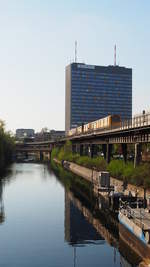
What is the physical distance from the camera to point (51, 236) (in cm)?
4159

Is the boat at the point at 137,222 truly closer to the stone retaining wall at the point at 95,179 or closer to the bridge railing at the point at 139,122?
the stone retaining wall at the point at 95,179

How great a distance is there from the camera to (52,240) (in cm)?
3994

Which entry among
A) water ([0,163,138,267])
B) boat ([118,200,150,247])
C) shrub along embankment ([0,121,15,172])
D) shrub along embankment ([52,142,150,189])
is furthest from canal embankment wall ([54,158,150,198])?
shrub along embankment ([0,121,15,172])

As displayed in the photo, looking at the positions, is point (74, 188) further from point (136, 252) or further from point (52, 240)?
point (136, 252)

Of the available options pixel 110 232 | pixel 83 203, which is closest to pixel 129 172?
pixel 83 203

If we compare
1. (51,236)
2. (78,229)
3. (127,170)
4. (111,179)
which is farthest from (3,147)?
(51,236)

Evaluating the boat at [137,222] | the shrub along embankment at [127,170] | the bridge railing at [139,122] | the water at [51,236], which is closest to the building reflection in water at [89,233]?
the water at [51,236]

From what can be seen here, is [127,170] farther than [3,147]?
No

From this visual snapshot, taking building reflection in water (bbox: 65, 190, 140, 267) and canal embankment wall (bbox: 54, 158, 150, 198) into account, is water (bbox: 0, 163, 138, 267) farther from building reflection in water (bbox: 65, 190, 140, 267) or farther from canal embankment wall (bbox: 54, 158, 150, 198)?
canal embankment wall (bbox: 54, 158, 150, 198)

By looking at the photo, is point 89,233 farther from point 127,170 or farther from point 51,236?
point 127,170

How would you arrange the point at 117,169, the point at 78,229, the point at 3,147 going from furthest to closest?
the point at 3,147, the point at 117,169, the point at 78,229

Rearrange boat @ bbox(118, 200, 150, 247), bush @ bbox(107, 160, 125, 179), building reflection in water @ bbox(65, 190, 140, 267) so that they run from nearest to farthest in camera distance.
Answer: boat @ bbox(118, 200, 150, 247), building reflection in water @ bbox(65, 190, 140, 267), bush @ bbox(107, 160, 125, 179)

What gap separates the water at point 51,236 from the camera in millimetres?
34062

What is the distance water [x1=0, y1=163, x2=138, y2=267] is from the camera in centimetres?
3406
